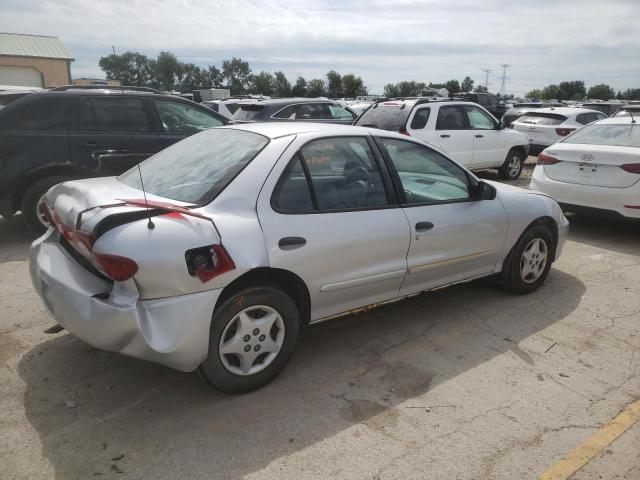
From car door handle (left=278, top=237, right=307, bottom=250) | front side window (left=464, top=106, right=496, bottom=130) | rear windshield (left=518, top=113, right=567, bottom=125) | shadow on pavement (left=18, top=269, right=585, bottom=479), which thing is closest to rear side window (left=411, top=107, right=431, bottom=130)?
front side window (left=464, top=106, right=496, bottom=130)

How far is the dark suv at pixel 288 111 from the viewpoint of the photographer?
411 inches

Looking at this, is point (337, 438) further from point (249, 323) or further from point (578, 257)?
point (578, 257)

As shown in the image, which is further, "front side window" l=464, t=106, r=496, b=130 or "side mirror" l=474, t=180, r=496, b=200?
"front side window" l=464, t=106, r=496, b=130

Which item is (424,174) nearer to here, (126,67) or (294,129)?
(294,129)

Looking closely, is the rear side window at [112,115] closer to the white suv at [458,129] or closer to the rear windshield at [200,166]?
the rear windshield at [200,166]

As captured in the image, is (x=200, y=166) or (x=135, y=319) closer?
(x=135, y=319)

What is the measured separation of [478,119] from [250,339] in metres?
8.45

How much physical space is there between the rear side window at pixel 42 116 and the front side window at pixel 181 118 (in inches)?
45.7

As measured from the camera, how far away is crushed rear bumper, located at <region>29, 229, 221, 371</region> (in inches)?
103

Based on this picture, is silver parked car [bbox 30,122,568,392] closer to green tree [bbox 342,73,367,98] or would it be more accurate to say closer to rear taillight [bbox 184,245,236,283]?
rear taillight [bbox 184,245,236,283]

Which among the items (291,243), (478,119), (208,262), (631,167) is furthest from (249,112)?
(208,262)

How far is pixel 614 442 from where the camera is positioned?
2797 millimetres

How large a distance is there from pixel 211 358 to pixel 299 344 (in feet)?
3.30

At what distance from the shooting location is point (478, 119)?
10.1 meters
